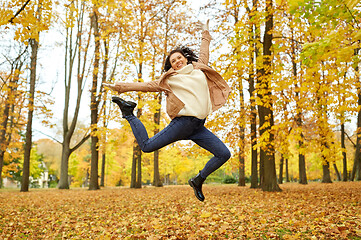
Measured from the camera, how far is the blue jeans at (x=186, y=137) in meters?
3.24

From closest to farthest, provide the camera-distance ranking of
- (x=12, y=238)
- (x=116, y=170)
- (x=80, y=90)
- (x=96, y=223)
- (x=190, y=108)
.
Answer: (x=190, y=108) → (x=12, y=238) → (x=96, y=223) → (x=80, y=90) → (x=116, y=170)

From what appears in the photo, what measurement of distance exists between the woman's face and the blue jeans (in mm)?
658

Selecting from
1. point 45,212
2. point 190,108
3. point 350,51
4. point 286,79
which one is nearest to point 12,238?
point 45,212

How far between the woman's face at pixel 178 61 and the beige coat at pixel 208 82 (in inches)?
4.3

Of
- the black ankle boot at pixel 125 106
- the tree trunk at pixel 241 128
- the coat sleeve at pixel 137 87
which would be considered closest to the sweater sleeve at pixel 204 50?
the coat sleeve at pixel 137 87

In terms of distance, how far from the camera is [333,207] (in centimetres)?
757

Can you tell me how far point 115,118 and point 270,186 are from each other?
887 cm

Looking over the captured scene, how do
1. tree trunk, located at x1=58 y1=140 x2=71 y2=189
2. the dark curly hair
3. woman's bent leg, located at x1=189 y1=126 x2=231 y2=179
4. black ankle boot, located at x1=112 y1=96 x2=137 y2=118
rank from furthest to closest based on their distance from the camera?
tree trunk, located at x1=58 y1=140 x2=71 y2=189 → the dark curly hair → black ankle boot, located at x1=112 y1=96 x2=137 y2=118 → woman's bent leg, located at x1=189 y1=126 x2=231 y2=179

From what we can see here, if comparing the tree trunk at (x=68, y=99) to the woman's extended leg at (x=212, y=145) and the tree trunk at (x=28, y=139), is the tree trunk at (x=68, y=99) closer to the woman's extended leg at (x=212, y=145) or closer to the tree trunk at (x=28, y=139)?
the tree trunk at (x=28, y=139)

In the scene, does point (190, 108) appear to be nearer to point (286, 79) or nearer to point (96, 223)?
point (96, 223)

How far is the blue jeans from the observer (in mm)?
3236

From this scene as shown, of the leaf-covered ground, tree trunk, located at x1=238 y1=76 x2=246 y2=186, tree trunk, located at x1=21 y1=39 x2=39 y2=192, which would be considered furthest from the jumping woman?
tree trunk, located at x1=21 y1=39 x2=39 y2=192

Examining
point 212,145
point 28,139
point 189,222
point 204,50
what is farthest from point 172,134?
point 28,139

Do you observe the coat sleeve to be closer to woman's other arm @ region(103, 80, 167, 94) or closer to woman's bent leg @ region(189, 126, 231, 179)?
woman's other arm @ region(103, 80, 167, 94)
